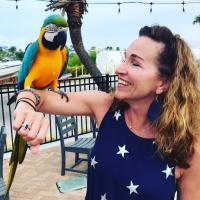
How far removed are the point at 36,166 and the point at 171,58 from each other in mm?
3916

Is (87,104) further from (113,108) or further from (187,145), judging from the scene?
(187,145)

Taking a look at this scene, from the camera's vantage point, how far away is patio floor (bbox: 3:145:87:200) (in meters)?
3.88

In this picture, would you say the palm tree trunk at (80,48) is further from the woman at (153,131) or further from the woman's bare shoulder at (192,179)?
the woman's bare shoulder at (192,179)

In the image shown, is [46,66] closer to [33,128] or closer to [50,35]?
[50,35]

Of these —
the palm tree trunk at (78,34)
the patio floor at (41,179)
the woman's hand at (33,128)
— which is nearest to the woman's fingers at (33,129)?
the woman's hand at (33,128)

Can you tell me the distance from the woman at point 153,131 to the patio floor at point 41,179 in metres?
2.59

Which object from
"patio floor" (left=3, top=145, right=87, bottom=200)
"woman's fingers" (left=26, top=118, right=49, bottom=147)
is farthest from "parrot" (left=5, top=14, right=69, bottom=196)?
"patio floor" (left=3, top=145, right=87, bottom=200)

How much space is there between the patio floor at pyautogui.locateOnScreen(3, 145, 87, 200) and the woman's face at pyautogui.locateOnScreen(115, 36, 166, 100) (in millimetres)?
2763

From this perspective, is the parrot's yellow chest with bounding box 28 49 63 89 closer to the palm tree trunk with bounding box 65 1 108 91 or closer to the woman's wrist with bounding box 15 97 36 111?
the woman's wrist with bounding box 15 97 36 111

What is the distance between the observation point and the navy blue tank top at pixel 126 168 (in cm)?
132

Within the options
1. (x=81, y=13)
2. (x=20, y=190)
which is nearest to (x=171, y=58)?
(x=20, y=190)

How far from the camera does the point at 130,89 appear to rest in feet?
4.39

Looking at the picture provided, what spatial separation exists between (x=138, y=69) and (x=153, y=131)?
292 mm

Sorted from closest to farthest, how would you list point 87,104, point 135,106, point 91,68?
point 135,106
point 87,104
point 91,68
